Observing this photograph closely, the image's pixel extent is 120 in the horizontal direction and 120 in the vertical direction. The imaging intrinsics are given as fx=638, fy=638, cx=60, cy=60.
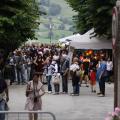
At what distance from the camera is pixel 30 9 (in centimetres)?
3125

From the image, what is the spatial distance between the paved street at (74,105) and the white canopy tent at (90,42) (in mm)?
7119

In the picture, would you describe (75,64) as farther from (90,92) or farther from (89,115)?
(89,115)

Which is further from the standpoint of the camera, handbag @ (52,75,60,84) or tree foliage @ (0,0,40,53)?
tree foliage @ (0,0,40,53)

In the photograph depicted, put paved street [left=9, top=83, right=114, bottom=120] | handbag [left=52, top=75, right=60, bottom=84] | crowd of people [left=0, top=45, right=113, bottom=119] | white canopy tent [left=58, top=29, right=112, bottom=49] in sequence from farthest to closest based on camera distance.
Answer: white canopy tent [left=58, top=29, right=112, bottom=49] → handbag [left=52, top=75, right=60, bottom=84] → paved street [left=9, top=83, right=114, bottom=120] → crowd of people [left=0, top=45, right=113, bottom=119]

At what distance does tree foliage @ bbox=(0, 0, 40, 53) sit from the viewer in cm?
2738

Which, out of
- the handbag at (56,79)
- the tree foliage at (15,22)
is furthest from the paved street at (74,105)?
the tree foliage at (15,22)

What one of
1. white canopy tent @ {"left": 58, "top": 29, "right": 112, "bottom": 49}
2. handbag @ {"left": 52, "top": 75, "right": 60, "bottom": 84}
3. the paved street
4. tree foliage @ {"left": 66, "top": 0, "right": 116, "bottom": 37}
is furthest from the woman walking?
white canopy tent @ {"left": 58, "top": 29, "right": 112, "bottom": 49}

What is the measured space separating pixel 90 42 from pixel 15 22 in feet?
31.7

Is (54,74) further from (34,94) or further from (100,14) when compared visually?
(34,94)

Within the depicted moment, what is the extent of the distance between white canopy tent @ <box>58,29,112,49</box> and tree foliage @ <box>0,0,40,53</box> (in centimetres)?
447

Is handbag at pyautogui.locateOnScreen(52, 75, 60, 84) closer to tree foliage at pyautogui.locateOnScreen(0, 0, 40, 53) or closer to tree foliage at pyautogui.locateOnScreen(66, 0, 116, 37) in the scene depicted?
tree foliage at pyautogui.locateOnScreen(0, 0, 40, 53)

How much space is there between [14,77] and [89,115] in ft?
46.7

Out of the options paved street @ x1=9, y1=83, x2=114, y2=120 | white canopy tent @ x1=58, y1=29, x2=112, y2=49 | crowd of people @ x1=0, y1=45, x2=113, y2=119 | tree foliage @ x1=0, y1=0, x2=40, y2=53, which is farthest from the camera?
white canopy tent @ x1=58, y1=29, x2=112, y2=49

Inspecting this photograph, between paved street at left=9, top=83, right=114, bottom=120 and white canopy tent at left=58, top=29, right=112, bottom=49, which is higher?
white canopy tent at left=58, top=29, right=112, bottom=49
